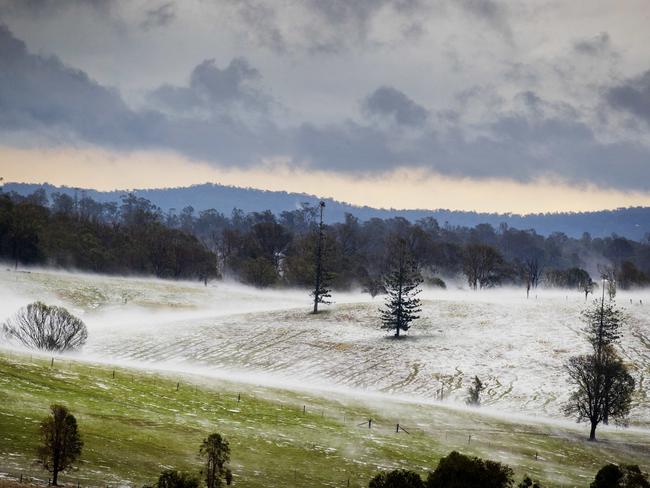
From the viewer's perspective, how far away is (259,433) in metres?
54.2

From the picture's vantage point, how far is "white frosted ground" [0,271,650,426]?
283 ft

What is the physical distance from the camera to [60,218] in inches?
7347

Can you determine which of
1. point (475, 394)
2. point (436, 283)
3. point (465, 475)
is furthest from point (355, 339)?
A: point (465, 475)

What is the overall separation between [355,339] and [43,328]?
42523 millimetres

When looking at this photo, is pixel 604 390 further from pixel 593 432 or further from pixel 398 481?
pixel 398 481

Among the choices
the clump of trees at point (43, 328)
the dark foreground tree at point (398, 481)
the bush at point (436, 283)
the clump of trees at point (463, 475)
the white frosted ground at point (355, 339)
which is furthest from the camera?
the bush at point (436, 283)

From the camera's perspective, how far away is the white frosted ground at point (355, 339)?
86.2m

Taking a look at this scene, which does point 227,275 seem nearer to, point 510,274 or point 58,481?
point 510,274

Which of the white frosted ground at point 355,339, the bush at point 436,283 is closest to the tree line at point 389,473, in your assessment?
the white frosted ground at point 355,339

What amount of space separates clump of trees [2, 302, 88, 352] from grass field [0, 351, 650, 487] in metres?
11.6

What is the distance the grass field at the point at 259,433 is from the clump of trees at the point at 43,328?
38.0ft

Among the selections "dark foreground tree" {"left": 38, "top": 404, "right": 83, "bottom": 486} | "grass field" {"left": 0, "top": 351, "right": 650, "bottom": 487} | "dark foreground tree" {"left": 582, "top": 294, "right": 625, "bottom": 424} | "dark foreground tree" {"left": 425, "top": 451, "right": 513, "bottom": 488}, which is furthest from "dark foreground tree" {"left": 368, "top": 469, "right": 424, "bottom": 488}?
"dark foreground tree" {"left": 582, "top": 294, "right": 625, "bottom": 424}

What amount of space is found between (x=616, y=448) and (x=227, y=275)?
13884 centimetres

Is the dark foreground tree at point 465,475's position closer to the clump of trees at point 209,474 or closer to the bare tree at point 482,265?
the clump of trees at point 209,474
